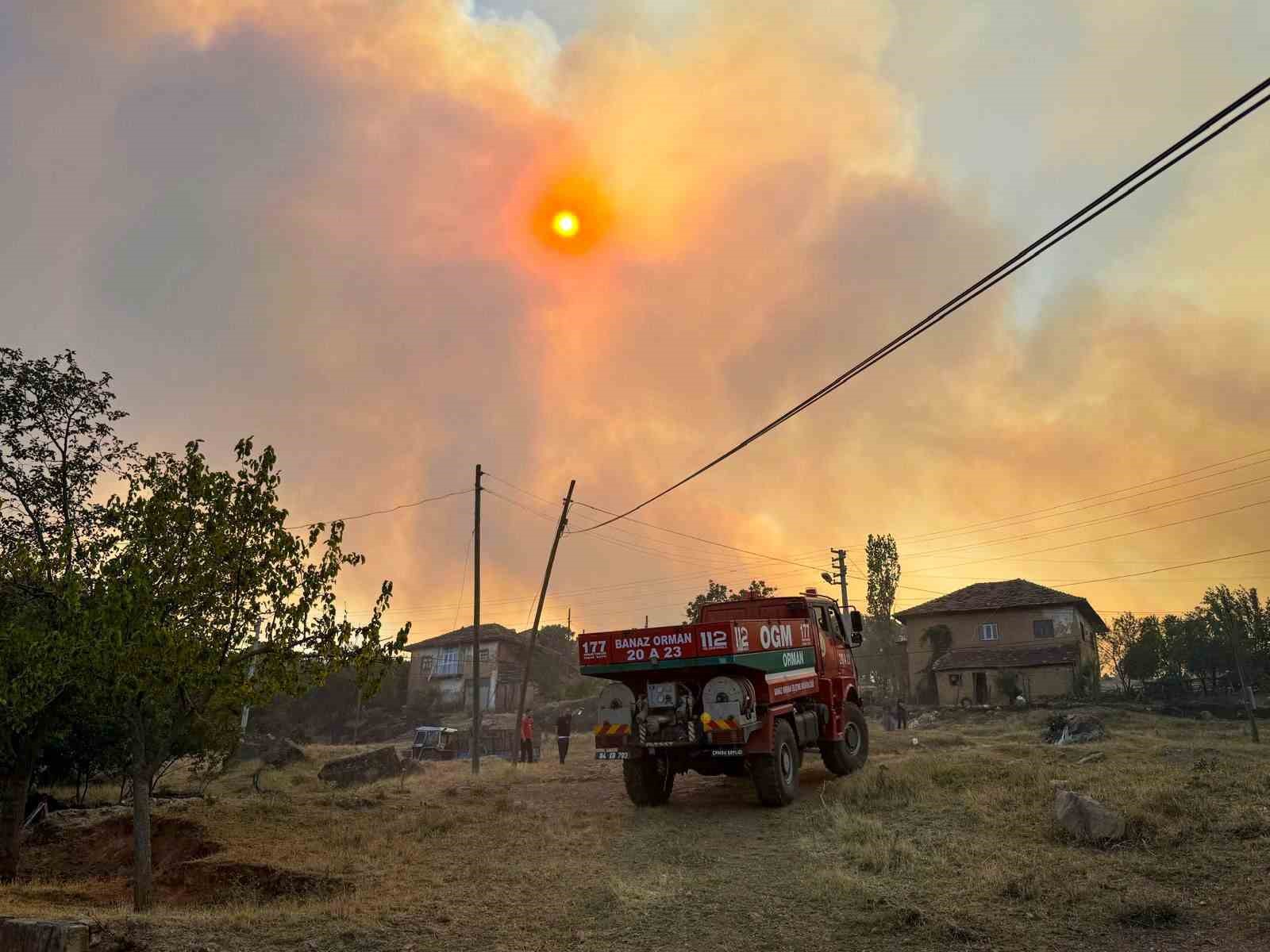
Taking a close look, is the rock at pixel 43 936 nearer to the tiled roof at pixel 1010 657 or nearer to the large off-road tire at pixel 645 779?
the large off-road tire at pixel 645 779

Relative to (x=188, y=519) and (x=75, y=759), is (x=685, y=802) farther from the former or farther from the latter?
(x=75, y=759)

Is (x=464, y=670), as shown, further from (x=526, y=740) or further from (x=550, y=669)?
(x=526, y=740)

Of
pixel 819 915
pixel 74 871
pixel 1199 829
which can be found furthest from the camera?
pixel 74 871

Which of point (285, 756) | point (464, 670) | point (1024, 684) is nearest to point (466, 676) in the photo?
point (464, 670)

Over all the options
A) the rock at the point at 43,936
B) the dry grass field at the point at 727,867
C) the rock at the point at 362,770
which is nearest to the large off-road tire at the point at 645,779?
the dry grass field at the point at 727,867

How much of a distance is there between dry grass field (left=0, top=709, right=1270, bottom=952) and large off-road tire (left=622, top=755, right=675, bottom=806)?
362 mm

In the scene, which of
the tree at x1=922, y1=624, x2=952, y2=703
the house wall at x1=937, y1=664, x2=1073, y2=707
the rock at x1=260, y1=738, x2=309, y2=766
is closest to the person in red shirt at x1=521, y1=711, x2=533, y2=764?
the rock at x1=260, y1=738, x2=309, y2=766

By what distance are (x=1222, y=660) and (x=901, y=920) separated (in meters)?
67.6

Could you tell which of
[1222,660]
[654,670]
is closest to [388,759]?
[654,670]

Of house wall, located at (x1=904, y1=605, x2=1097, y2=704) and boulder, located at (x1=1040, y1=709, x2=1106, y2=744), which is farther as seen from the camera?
house wall, located at (x1=904, y1=605, x2=1097, y2=704)

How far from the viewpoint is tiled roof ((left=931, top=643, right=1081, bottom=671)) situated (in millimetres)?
46625

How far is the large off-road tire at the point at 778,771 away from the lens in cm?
1311

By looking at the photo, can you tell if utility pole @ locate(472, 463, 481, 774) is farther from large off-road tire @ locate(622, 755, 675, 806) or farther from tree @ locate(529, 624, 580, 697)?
tree @ locate(529, 624, 580, 697)

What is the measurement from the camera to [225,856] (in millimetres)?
11836
